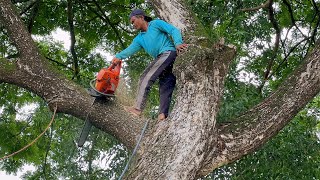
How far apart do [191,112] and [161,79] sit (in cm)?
97

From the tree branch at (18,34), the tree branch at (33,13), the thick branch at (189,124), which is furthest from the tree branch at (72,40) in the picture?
the thick branch at (189,124)

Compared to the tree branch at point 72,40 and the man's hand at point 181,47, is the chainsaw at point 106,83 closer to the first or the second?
the man's hand at point 181,47

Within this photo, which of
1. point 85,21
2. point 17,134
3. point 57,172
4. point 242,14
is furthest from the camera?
point 57,172

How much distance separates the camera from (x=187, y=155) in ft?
11.1

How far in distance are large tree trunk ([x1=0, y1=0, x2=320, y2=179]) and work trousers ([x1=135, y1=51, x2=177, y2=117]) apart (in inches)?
8.8

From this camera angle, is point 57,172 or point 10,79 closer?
point 10,79

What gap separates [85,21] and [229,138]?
204 inches

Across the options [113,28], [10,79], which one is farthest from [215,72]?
[113,28]

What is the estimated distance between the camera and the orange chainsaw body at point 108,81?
445 cm

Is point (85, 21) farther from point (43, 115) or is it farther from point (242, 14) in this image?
point (242, 14)

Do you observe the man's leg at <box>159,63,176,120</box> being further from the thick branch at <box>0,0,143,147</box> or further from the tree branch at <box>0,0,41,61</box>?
the tree branch at <box>0,0,41,61</box>

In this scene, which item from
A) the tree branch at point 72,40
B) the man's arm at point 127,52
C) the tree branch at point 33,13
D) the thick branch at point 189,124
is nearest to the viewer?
the thick branch at point 189,124

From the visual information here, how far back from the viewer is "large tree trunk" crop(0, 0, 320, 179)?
343 cm

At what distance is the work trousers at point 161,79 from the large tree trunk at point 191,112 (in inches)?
8.8
